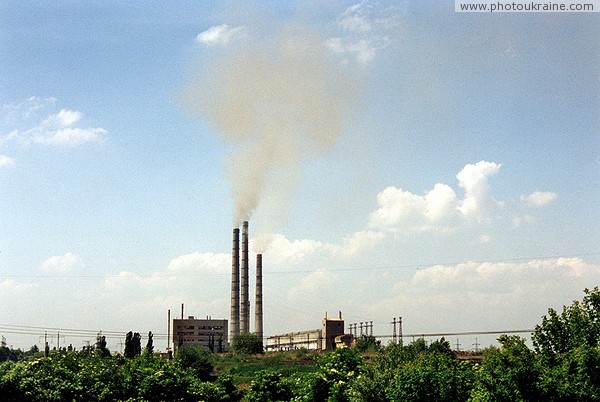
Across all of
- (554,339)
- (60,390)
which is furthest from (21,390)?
(554,339)

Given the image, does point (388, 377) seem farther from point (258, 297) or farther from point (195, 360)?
point (258, 297)

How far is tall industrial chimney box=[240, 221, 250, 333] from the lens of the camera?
319ft

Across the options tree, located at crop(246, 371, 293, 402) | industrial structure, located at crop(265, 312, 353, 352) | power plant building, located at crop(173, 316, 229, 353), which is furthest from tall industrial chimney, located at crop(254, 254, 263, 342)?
tree, located at crop(246, 371, 293, 402)

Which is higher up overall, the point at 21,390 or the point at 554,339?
the point at 554,339

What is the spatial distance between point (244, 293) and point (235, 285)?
6.10ft

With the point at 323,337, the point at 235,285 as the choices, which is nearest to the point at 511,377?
the point at 235,285

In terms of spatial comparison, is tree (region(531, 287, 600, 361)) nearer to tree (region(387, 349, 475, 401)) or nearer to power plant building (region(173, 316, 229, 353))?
tree (region(387, 349, 475, 401))

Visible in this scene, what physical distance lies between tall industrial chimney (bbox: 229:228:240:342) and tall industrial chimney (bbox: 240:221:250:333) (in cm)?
65

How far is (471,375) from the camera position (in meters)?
30.1

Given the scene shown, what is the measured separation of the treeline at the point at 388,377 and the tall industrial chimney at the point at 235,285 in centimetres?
4854

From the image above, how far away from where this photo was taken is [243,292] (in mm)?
98938

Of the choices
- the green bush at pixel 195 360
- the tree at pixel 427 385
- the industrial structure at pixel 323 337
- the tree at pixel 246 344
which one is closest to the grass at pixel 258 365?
the green bush at pixel 195 360

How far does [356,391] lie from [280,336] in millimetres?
102114

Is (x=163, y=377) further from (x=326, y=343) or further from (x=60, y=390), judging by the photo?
(x=326, y=343)
